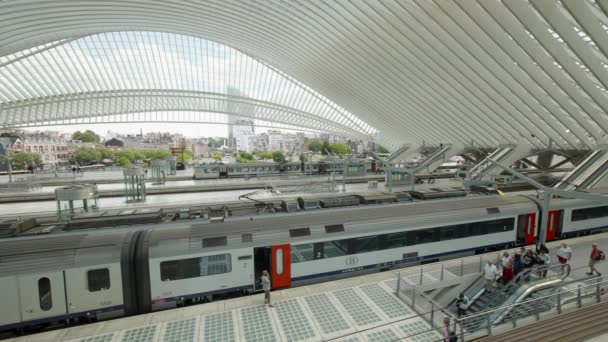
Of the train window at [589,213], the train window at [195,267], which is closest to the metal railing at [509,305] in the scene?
the train window at [195,267]

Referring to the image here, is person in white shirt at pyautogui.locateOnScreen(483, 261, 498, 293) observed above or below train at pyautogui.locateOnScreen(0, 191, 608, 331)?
below

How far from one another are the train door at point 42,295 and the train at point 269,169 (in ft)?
83.7

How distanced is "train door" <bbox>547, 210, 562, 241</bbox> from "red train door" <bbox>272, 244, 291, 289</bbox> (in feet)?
46.0

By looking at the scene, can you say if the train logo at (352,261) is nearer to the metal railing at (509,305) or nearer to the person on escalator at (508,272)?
the metal railing at (509,305)

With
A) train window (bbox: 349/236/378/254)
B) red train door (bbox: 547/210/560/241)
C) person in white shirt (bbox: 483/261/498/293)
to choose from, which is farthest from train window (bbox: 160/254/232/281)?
red train door (bbox: 547/210/560/241)

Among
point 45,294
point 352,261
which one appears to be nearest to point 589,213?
point 352,261

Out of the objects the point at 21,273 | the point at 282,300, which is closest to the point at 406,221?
the point at 282,300

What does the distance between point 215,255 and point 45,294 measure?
14.7 ft

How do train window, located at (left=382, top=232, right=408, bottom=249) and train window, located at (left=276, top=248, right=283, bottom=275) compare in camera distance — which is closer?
train window, located at (left=276, top=248, right=283, bottom=275)

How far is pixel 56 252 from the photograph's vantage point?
8781 mm

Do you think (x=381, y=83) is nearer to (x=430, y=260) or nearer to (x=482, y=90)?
(x=482, y=90)

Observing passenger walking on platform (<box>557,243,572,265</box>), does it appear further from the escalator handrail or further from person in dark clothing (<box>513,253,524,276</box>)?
person in dark clothing (<box>513,253,524,276</box>)

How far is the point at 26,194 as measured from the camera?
917 inches

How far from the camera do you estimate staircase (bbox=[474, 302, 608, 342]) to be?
6.90 meters
